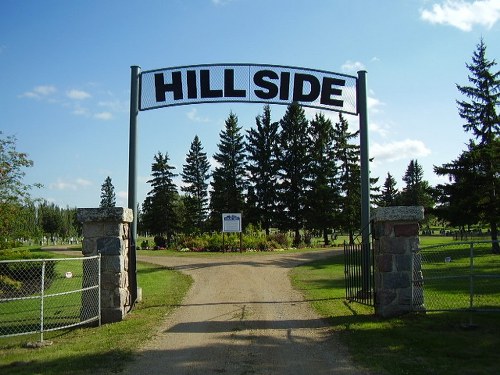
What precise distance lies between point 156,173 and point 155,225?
679 cm

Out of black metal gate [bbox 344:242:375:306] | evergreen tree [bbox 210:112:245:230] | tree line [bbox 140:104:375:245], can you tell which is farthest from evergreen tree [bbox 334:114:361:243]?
black metal gate [bbox 344:242:375:306]

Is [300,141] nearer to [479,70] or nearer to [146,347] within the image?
[479,70]

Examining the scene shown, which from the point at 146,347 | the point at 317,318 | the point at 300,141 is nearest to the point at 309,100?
the point at 317,318

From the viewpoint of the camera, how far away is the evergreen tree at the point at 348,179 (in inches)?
1757

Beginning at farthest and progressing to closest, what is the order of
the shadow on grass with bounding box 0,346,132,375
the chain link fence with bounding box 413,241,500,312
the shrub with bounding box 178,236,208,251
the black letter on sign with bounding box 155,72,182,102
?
the shrub with bounding box 178,236,208,251 → the black letter on sign with bounding box 155,72,182,102 → the chain link fence with bounding box 413,241,500,312 → the shadow on grass with bounding box 0,346,132,375

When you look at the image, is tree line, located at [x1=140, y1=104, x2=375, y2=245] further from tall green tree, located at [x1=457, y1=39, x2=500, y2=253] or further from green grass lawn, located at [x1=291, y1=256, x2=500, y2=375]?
green grass lawn, located at [x1=291, y1=256, x2=500, y2=375]

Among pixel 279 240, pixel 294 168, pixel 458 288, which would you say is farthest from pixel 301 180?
pixel 458 288

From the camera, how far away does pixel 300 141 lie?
162 ft

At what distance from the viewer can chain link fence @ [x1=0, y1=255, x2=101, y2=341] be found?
343 inches

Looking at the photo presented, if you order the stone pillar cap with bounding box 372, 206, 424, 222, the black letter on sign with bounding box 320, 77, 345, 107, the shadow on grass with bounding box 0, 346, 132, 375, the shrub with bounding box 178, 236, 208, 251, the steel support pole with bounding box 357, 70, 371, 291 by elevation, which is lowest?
the shadow on grass with bounding box 0, 346, 132, 375

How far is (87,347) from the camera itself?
730cm

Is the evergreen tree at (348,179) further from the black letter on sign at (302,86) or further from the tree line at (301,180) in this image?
the black letter on sign at (302,86)

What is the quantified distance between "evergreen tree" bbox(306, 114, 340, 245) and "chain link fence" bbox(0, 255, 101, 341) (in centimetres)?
3112

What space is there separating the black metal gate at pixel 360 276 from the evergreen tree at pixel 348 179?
110 feet
